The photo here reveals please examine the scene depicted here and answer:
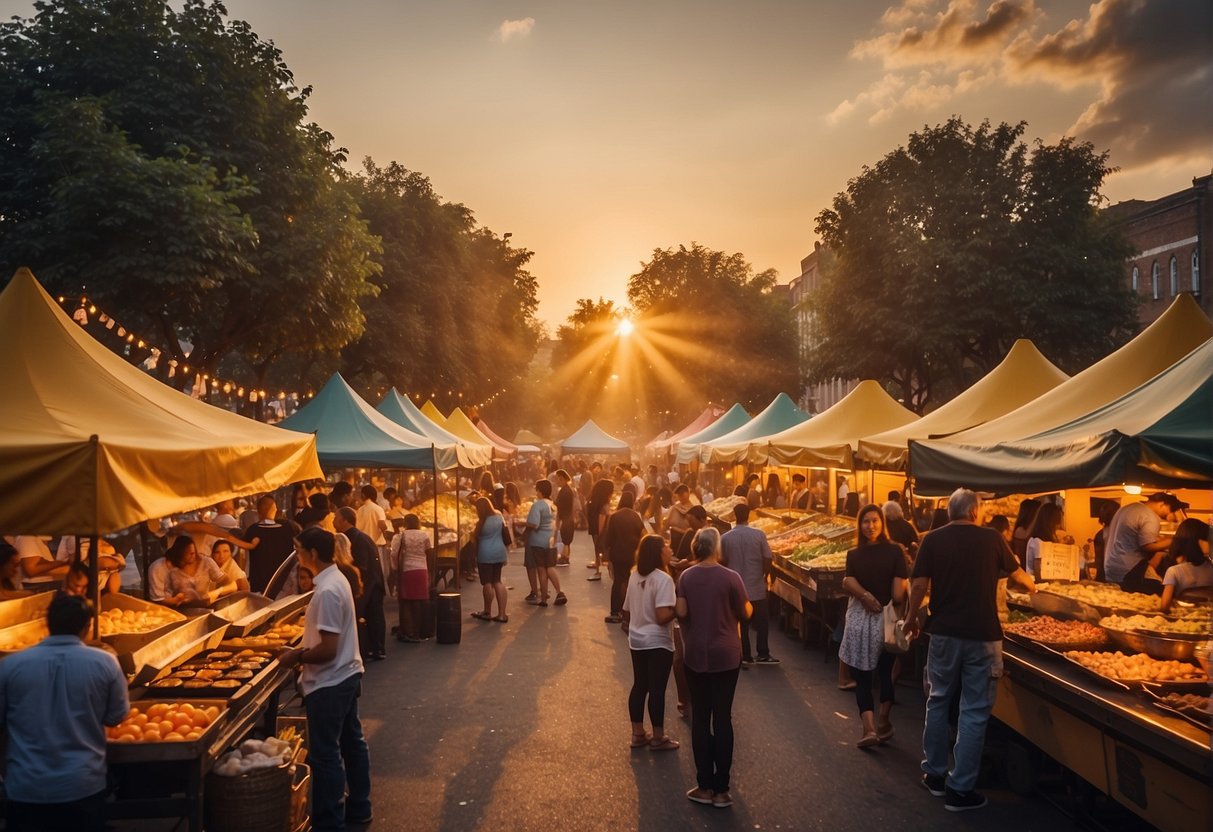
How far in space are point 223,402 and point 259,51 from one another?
2658 centimetres

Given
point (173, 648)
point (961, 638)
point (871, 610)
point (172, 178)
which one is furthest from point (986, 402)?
Answer: point (172, 178)

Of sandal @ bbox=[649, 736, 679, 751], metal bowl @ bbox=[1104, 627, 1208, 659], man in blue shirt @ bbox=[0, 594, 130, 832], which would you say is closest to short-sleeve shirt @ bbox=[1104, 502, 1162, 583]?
metal bowl @ bbox=[1104, 627, 1208, 659]

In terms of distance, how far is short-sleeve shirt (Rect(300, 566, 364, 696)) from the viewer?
236 inches

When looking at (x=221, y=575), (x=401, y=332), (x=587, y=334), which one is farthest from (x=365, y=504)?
(x=587, y=334)

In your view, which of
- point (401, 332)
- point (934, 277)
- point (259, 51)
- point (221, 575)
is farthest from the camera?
point (401, 332)

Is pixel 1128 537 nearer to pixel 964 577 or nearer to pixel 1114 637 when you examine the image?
pixel 1114 637

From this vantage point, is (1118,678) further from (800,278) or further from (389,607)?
(800,278)

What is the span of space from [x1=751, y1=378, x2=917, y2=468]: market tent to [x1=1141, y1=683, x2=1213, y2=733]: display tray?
31.1 feet

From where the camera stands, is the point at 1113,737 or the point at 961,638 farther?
the point at 961,638

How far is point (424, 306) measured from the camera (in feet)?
119

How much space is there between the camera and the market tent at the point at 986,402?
12.9 m

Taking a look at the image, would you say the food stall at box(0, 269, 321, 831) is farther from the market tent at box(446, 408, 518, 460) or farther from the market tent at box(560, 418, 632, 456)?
the market tent at box(560, 418, 632, 456)

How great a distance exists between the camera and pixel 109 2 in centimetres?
1784

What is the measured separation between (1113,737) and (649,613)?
3.45 m
